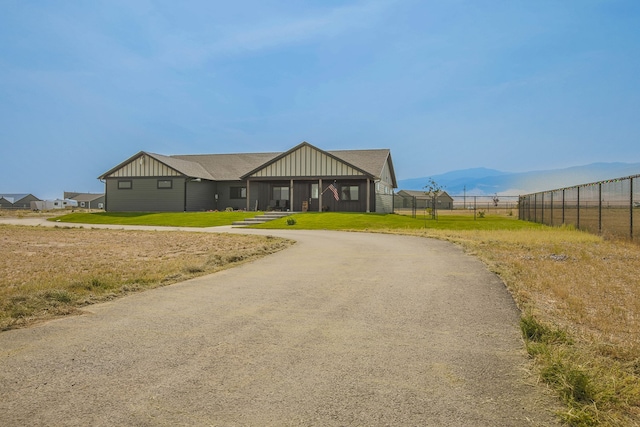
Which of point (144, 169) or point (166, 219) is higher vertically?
point (144, 169)

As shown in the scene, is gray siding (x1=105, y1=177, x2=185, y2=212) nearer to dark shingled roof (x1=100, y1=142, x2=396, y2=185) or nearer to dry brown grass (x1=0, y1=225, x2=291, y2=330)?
dark shingled roof (x1=100, y1=142, x2=396, y2=185)

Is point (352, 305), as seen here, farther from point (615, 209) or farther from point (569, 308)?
point (615, 209)

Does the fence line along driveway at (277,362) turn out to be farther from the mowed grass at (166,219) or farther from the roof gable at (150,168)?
the roof gable at (150,168)

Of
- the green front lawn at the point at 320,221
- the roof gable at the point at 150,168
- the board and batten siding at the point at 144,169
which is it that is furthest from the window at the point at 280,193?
the board and batten siding at the point at 144,169

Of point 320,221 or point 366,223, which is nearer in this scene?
point 366,223

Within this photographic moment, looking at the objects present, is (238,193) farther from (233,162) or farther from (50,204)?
(50,204)

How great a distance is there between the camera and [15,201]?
11019cm

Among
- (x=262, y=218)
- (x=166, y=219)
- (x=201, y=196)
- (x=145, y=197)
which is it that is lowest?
(x=166, y=219)

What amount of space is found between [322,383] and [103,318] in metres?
3.56

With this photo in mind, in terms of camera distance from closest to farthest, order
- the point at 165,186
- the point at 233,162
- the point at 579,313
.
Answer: the point at 579,313 < the point at 165,186 < the point at 233,162

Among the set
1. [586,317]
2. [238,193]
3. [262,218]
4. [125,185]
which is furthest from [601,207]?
[125,185]

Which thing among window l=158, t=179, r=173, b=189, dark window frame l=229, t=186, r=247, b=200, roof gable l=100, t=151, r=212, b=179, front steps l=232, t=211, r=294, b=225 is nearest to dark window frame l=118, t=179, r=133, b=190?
roof gable l=100, t=151, r=212, b=179

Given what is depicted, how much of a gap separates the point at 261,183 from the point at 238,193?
15.1ft

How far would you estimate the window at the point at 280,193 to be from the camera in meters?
41.3
